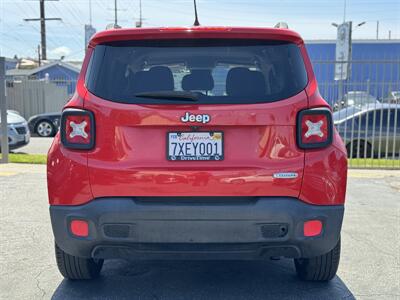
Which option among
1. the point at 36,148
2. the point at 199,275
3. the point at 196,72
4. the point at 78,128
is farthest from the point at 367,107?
the point at 36,148

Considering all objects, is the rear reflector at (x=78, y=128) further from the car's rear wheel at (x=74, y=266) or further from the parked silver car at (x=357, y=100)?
the parked silver car at (x=357, y=100)

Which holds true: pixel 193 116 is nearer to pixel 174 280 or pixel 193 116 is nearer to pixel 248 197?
pixel 248 197

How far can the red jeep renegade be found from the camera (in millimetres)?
2867

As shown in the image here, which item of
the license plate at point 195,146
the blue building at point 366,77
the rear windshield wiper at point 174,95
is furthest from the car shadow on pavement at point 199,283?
the blue building at point 366,77

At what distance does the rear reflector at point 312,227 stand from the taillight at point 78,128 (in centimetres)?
142

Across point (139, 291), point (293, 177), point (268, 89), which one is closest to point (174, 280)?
point (139, 291)

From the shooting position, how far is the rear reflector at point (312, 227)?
2912mm

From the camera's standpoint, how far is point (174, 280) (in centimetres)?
375

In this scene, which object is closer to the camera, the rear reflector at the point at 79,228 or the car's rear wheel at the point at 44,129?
the rear reflector at the point at 79,228

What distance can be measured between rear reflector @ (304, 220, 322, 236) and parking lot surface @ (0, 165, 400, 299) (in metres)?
0.76

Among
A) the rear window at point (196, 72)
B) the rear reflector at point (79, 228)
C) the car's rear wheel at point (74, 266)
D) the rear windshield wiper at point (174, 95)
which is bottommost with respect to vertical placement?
the car's rear wheel at point (74, 266)

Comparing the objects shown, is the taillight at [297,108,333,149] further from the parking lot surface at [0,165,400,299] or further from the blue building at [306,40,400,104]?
the blue building at [306,40,400,104]

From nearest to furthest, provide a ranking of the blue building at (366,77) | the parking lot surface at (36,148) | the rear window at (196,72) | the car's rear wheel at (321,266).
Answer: the rear window at (196,72)
the car's rear wheel at (321,266)
the blue building at (366,77)
the parking lot surface at (36,148)

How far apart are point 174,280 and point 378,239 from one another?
94.0 inches
